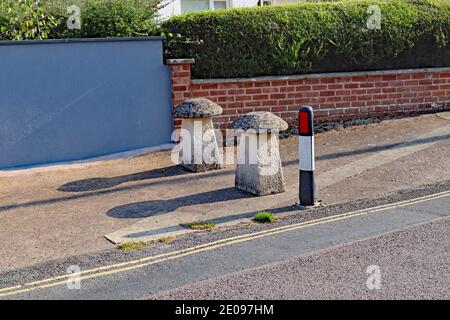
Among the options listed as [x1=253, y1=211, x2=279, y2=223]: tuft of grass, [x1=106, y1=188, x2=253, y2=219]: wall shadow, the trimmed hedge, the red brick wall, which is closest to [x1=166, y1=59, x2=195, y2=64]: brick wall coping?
the red brick wall

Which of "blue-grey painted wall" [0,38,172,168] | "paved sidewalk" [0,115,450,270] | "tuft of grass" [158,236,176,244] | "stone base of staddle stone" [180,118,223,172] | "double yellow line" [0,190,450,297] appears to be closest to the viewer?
"double yellow line" [0,190,450,297]

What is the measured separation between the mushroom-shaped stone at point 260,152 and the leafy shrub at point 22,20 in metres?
4.01

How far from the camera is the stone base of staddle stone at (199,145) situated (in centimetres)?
862

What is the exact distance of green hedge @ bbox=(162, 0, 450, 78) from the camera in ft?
34.0

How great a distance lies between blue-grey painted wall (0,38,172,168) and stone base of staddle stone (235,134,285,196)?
2921 mm

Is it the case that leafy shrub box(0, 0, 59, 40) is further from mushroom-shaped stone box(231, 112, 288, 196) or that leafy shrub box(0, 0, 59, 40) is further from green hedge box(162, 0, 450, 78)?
mushroom-shaped stone box(231, 112, 288, 196)

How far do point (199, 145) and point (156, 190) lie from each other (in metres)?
1.17

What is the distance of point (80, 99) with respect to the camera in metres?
9.54

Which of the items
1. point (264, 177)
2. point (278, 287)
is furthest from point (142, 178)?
point (278, 287)

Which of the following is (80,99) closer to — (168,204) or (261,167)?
(168,204)

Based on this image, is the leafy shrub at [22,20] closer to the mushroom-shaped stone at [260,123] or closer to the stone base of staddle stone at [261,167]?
the mushroom-shaped stone at [260,123]

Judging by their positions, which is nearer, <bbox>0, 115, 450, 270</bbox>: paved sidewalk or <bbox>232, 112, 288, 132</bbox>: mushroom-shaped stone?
<bbox>0, 115, 450, 270</bbox>: paved sidewalk

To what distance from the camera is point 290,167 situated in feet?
29.1
